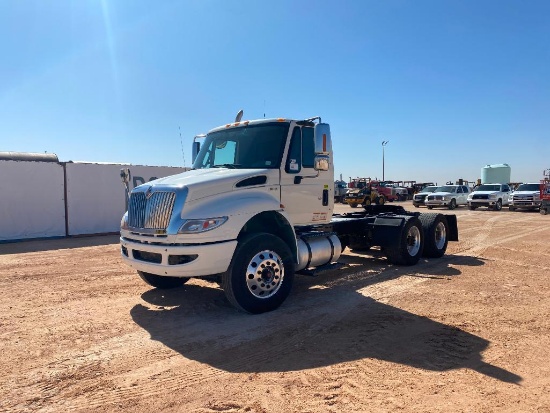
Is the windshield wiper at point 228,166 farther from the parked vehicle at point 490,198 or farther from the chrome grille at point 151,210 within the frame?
the parked vehicle at point 490,198

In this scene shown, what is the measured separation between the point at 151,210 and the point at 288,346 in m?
2.63

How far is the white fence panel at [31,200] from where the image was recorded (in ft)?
45.0

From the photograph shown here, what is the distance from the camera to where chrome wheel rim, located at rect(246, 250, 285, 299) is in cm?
557

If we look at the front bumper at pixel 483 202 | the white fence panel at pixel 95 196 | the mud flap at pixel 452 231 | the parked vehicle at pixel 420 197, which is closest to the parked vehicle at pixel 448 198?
the parked vehicle at pixel 420 197

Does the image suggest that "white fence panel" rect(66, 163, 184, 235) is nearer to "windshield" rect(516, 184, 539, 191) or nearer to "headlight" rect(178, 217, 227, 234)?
"headlight" rect(178, 217, 227, 234)

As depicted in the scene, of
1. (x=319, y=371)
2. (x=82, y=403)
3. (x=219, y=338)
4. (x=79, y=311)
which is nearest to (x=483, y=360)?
(x=319, y=371)

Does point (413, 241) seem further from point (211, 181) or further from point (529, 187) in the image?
point (529, 187)

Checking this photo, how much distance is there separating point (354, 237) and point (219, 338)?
548cm

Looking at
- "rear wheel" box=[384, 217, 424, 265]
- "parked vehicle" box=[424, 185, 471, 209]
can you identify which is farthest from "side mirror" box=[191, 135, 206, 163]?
"parked vehicle" box=[424, 185, 471, 209]

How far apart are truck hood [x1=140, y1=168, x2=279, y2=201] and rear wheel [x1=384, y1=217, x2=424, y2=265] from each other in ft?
12.9

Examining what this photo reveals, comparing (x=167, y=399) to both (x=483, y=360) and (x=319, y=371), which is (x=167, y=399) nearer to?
(x=319, y=371)

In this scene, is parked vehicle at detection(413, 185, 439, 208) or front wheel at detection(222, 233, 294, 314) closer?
front wheel at detection(222, 233, 294, 314)

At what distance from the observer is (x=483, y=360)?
407cm

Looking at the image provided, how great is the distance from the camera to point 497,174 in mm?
57125
